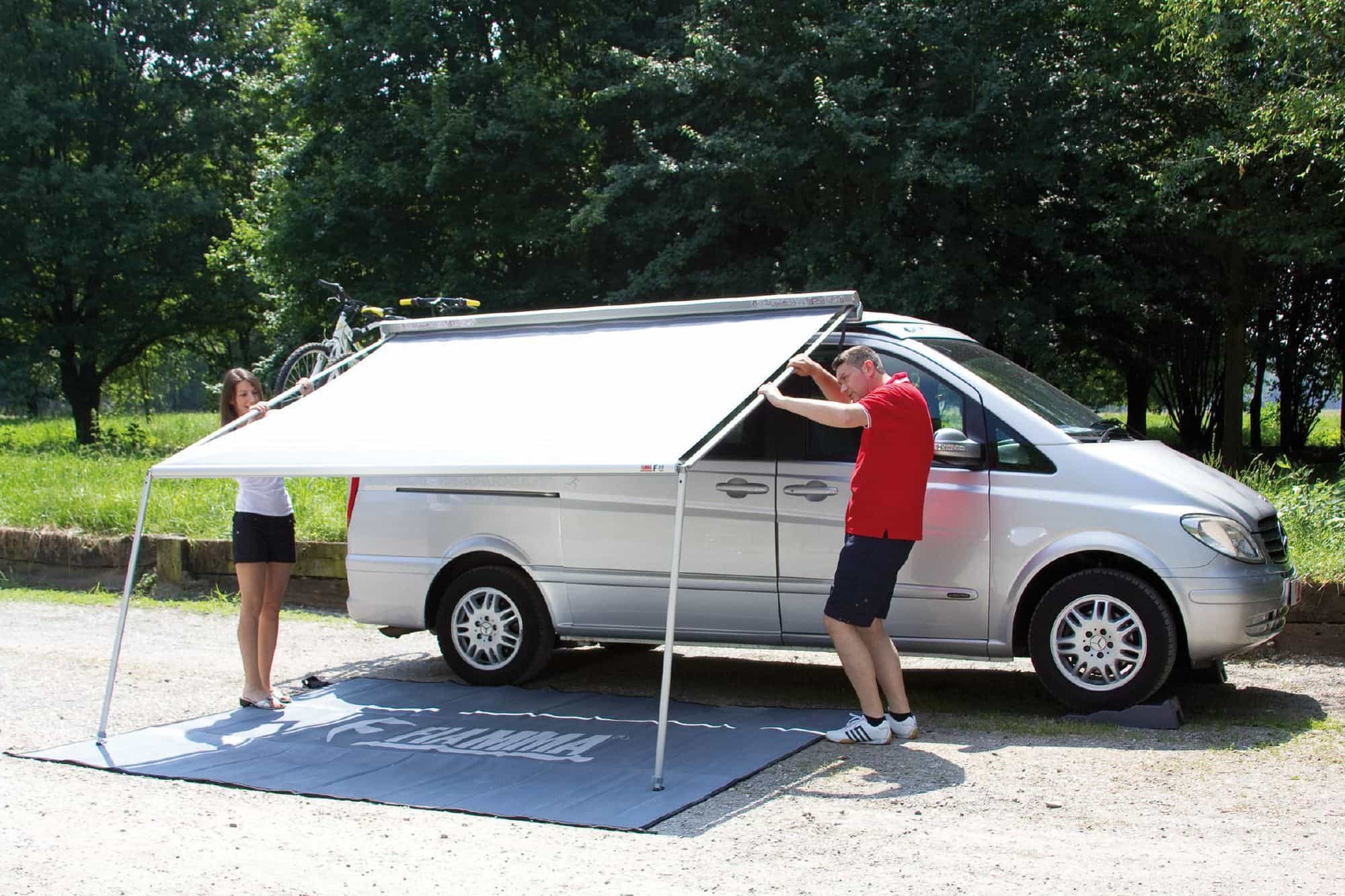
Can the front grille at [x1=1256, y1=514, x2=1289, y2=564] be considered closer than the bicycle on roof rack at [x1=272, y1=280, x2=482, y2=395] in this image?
Yes

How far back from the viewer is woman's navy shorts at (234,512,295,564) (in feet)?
23.7

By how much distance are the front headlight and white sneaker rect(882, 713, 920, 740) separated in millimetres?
1650

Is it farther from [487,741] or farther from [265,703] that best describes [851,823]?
[265,703]

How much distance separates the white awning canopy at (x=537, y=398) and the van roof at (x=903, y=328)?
41cm

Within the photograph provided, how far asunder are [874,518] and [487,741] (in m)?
2.26

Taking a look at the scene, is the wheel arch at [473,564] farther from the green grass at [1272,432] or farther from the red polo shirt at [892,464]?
the green grass at [1272,432]

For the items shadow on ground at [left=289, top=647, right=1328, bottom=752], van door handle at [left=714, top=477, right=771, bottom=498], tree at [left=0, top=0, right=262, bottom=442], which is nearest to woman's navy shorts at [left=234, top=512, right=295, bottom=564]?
shadow on ground at [left=289, top=647, right=1328, bottom=752]

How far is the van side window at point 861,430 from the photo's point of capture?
272 inches

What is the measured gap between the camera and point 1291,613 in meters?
8.45

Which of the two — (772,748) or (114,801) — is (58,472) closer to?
(114,801)

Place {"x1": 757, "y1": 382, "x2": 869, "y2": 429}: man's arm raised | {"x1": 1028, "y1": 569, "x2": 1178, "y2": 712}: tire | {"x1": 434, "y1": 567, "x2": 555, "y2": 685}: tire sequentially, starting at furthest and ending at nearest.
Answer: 1. {"x1": 434, "y1": 567, "x2": 555, "y2": 685}: tire
2. {"x1": 1028, "y1": 569, "x2": 1178, "y2": 712}: tire
3. {"x1": 757, "y1": 382, "x2": 869, "y2": 429}: man's arm raised

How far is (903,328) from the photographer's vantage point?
7.40 metres

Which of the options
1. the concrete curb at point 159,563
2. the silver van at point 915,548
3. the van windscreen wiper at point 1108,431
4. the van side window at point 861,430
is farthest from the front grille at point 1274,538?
the concrete curb at point 159,563

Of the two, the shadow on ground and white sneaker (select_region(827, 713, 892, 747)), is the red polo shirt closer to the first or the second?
white sneaker (select_region(827, 713, 892, 747))
